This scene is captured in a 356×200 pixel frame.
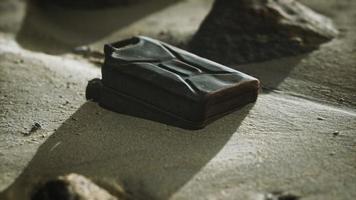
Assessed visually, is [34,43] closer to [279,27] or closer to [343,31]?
[279,27]

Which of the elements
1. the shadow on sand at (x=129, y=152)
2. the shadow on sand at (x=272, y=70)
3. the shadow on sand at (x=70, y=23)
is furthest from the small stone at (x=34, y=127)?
the shadow on sand at (x=272, y=70)

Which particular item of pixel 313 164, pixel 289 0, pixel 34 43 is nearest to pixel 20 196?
pixel 313 164

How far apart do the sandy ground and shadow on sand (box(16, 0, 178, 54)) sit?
321 millimetres

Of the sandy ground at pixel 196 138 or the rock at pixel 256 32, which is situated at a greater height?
the rock at pixel 256 32

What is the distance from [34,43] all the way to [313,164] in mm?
2462

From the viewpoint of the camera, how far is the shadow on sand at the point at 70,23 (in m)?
3.71

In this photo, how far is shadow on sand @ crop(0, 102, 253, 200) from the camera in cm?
202

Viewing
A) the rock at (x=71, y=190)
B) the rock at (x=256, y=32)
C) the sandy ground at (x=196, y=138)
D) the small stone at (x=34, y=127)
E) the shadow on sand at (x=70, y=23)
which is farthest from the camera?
the shadow on sand at (x=70, y=23)

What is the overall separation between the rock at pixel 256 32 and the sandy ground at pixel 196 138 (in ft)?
0.39

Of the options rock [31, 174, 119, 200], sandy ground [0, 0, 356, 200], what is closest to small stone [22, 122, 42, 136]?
sandy ground [0, 0, 356, 200]

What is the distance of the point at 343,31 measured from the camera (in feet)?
11.8

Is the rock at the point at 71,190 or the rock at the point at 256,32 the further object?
the rock at the point at 256,32

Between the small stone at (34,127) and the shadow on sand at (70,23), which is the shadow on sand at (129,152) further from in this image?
the shadow on sand at (70,23)

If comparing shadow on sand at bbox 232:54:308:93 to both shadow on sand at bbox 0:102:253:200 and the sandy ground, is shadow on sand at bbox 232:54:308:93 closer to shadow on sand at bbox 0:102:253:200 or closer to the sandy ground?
the sandy ground
